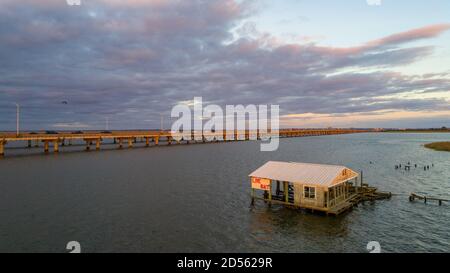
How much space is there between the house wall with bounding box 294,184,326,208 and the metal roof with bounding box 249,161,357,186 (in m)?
0.78

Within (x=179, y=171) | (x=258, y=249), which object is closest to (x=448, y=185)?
(x=258, y=249)

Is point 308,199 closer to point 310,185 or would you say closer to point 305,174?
point 310,185

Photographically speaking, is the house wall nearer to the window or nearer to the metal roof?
the window

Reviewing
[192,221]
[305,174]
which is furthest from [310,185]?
[192,221]

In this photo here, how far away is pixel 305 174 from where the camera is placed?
92.0ft

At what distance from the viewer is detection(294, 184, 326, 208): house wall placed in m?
26.4

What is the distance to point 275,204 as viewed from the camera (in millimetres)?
30375

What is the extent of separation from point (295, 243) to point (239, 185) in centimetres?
1927

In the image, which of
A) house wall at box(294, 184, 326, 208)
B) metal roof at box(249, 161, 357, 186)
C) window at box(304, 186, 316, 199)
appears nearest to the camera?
house wall at box(294, 184, 326, 208)

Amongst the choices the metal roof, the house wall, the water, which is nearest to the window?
the house wall

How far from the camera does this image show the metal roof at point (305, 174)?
26547 millimetres

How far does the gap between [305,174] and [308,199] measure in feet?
7.93

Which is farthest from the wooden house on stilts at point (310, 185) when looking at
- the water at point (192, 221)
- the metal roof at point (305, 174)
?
the water at point (192, 221)

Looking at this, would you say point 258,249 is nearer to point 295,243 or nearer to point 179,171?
point 295,243
